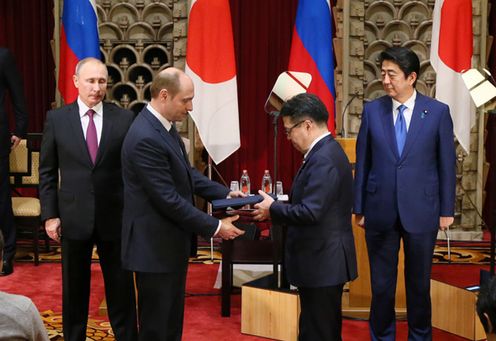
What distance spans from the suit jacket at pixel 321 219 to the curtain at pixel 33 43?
175 inches

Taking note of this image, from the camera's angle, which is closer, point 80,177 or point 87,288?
point 80,177

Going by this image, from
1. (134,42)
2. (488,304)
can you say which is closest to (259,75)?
(134,42)

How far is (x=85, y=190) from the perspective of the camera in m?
3.51

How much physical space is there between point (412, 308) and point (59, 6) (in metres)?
4.32

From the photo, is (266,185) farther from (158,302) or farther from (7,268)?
(158,302)

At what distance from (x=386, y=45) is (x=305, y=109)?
13.3 ft

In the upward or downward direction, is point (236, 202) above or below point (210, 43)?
below

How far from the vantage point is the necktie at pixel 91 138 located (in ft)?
11.6

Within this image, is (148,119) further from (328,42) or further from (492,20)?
(492,20)

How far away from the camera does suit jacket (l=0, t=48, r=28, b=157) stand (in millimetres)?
5273

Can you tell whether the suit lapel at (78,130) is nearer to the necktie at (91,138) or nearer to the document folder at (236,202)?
the necktie at (91,138)

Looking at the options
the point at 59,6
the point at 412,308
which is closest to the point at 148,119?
the point at 412,308

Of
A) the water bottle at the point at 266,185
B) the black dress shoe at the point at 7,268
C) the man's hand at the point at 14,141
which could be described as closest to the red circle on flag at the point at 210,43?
the water bottle at the point at 266,185

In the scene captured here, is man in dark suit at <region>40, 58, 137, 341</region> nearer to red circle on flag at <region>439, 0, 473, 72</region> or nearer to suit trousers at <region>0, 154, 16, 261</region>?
suit trousers at <region>0, 154, 16, 261</region>
